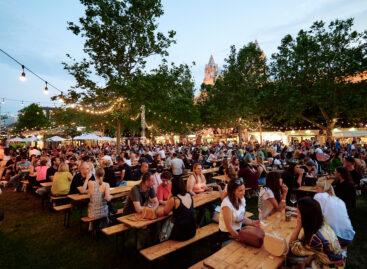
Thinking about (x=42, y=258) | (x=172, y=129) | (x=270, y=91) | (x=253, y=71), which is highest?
(x=253, y=71)

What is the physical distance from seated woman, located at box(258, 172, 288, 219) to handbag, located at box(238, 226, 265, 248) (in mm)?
1365

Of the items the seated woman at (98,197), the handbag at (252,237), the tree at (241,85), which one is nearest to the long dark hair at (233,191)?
the handbag at (252,237)

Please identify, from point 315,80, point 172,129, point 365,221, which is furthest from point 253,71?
point 365,221

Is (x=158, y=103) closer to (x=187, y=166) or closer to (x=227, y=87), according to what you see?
(x=187, y=166)

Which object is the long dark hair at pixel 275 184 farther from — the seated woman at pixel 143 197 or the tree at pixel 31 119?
the tree at pixel 31 119

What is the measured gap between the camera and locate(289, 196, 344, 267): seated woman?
253 cm

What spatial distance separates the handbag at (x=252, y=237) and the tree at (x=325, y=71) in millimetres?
24781

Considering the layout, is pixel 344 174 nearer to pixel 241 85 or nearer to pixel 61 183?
pixel 61 183

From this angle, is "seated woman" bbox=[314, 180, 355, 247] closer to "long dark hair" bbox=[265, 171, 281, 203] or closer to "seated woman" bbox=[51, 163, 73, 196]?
"long dark hair" bbox=[265, 171, 281, 203]

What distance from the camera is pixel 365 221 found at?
637cm

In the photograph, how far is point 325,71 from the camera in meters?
25.4

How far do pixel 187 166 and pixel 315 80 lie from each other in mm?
19917

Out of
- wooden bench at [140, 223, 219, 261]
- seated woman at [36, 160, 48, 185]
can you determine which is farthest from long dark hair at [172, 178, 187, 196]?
seated woman at [36, 160, 48, 185]

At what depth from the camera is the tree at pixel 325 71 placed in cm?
2400
